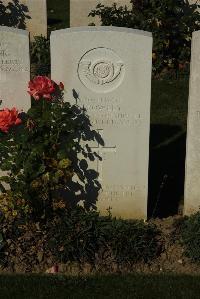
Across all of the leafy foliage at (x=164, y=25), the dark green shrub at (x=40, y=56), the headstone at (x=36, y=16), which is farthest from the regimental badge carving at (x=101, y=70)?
the headstone at (x=36, y=16)

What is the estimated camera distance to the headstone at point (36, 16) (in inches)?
524

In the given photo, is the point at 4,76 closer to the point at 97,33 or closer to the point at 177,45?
the point at 97,33

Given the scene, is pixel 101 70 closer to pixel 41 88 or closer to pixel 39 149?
pixel 41 88

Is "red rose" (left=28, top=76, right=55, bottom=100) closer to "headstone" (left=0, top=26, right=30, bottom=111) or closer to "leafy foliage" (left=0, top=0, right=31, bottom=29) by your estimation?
"headstone" (left=0, top=26, right=30, bottom=111)

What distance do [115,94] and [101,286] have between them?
5.79ft

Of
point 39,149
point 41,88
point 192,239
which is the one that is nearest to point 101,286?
point 192,239

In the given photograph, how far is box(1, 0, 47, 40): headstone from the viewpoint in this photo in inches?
524

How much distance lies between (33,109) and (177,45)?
20.6ft

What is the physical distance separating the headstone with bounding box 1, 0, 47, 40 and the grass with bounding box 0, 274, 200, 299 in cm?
853

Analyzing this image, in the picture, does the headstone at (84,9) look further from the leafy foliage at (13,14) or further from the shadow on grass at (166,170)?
the shadow on grass at (166,170)

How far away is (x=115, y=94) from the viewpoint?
6.20 meters

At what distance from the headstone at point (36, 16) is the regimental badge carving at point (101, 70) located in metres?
7.50

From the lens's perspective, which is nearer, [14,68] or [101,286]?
[101,286]

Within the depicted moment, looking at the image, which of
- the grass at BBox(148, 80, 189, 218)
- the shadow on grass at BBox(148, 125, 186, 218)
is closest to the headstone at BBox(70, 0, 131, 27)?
the grass at BBox(148, 80, 189, 218)
